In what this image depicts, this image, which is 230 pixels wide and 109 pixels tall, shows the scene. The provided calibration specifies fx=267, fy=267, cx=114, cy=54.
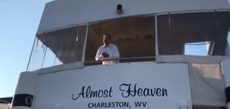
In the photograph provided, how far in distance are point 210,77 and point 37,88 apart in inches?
143

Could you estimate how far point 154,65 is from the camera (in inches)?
205

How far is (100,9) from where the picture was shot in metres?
6.57

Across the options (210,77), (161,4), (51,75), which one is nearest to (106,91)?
(51,75)

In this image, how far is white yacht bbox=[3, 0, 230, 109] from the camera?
16.1 feet

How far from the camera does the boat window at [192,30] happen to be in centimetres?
571

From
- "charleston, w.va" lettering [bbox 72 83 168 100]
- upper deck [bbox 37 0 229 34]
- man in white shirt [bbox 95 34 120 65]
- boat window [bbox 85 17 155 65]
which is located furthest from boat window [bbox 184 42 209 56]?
man in white shirt [bbox 95 34 120 65]

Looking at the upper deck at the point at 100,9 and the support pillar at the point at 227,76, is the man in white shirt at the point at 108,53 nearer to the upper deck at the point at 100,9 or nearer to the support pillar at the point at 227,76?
the upper deck at the point at 100,9

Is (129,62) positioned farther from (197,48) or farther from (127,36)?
(127,36)

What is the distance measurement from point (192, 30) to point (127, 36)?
2.29 metres

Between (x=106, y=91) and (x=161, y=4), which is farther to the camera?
(x=161, y=4)

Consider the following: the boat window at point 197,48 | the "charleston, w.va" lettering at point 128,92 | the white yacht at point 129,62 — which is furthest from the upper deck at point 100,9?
the "charleston, w.va" lettering at point 128,92

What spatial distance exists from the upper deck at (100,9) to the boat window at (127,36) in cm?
23

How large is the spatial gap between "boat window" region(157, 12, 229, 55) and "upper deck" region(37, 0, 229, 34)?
0.17 m

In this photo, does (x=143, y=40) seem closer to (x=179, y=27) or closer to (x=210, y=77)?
(x=179, y=27)
